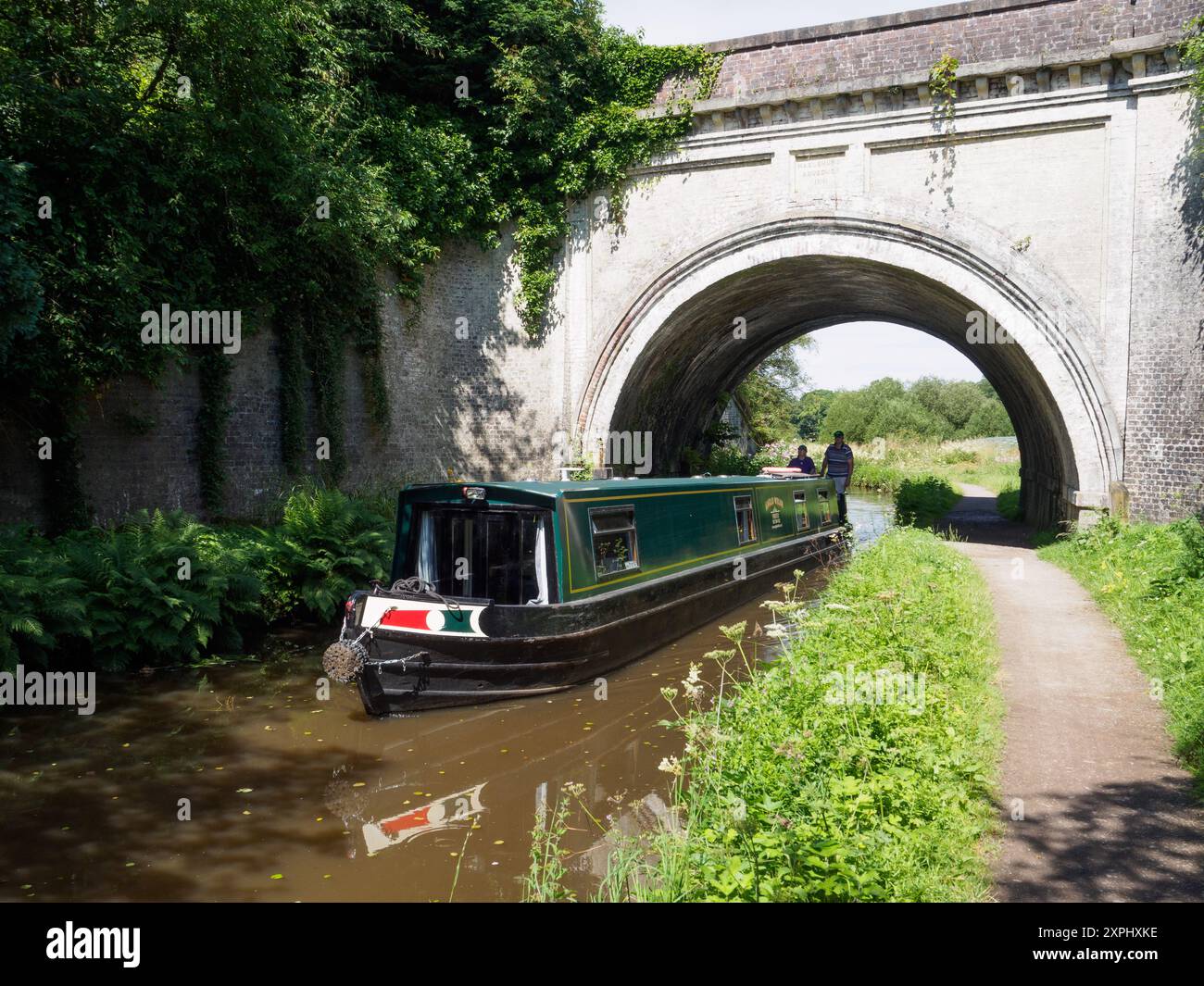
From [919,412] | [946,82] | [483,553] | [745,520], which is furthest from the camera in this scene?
[919,412]

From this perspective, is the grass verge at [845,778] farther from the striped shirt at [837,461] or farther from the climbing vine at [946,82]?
the striped shirt at [837,461]

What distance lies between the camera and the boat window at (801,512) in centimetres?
1255

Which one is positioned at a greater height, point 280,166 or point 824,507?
point 280,166

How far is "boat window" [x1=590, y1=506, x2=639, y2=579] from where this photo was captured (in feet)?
23.8

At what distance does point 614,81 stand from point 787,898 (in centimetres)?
1359

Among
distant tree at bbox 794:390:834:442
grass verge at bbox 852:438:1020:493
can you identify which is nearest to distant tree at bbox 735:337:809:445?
grass verge at bbox 852:438:1020:493

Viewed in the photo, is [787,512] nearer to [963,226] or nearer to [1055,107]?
[963,226]

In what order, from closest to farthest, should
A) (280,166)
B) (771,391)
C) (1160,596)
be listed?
(1160,596), (280,166), (771,391)

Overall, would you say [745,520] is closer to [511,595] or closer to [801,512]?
[801,512]

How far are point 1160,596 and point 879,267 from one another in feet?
23.2

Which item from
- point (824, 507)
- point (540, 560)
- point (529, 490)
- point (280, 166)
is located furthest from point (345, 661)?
point (824, 507)

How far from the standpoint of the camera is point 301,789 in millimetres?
5020

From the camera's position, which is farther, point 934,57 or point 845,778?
point 934,57

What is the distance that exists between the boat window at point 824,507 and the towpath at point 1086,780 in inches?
262
